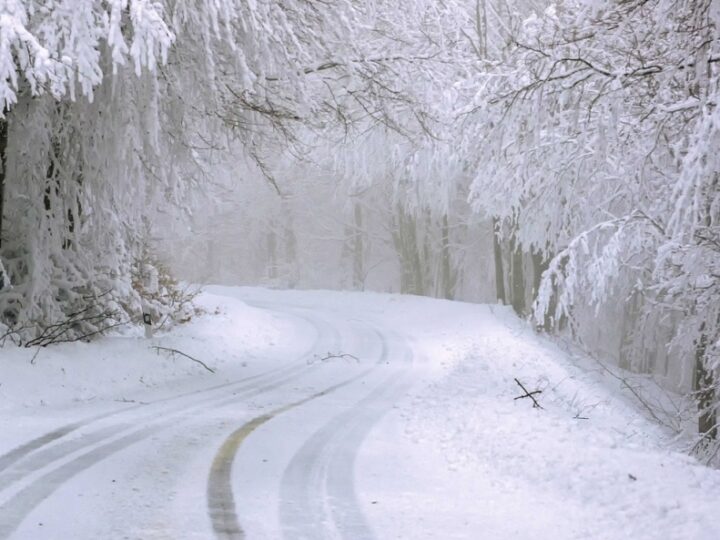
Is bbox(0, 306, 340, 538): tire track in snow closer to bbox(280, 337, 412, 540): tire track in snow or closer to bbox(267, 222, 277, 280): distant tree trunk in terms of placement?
bbox(280, 337, 412, 540): tire track in snow

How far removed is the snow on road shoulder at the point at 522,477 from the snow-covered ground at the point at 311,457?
2 cm

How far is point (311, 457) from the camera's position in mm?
6766

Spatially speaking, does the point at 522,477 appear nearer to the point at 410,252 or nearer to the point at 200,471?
the point at 200,471

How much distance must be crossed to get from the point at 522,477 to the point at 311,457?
1919 millimetres

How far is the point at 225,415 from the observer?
8.70 m

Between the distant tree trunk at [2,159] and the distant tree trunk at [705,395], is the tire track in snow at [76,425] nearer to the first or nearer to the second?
the distant tree trunk at [2,159]

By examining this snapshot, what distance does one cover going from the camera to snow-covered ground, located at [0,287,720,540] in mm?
4871

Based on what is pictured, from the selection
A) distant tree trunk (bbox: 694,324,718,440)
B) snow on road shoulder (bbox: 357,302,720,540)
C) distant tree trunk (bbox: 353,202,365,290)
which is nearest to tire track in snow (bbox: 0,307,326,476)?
snow on road shoulder (bbox: 357,302,720,540)

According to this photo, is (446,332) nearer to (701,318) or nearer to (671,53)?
(701,318)

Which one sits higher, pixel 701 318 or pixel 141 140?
pixel 141 140

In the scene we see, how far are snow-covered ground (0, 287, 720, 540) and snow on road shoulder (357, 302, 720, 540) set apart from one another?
0.9 inches

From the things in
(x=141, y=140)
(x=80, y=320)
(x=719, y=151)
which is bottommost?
(x=80, y=320)

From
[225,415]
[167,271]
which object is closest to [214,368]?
[225,415]

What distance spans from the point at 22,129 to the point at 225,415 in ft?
16.0
